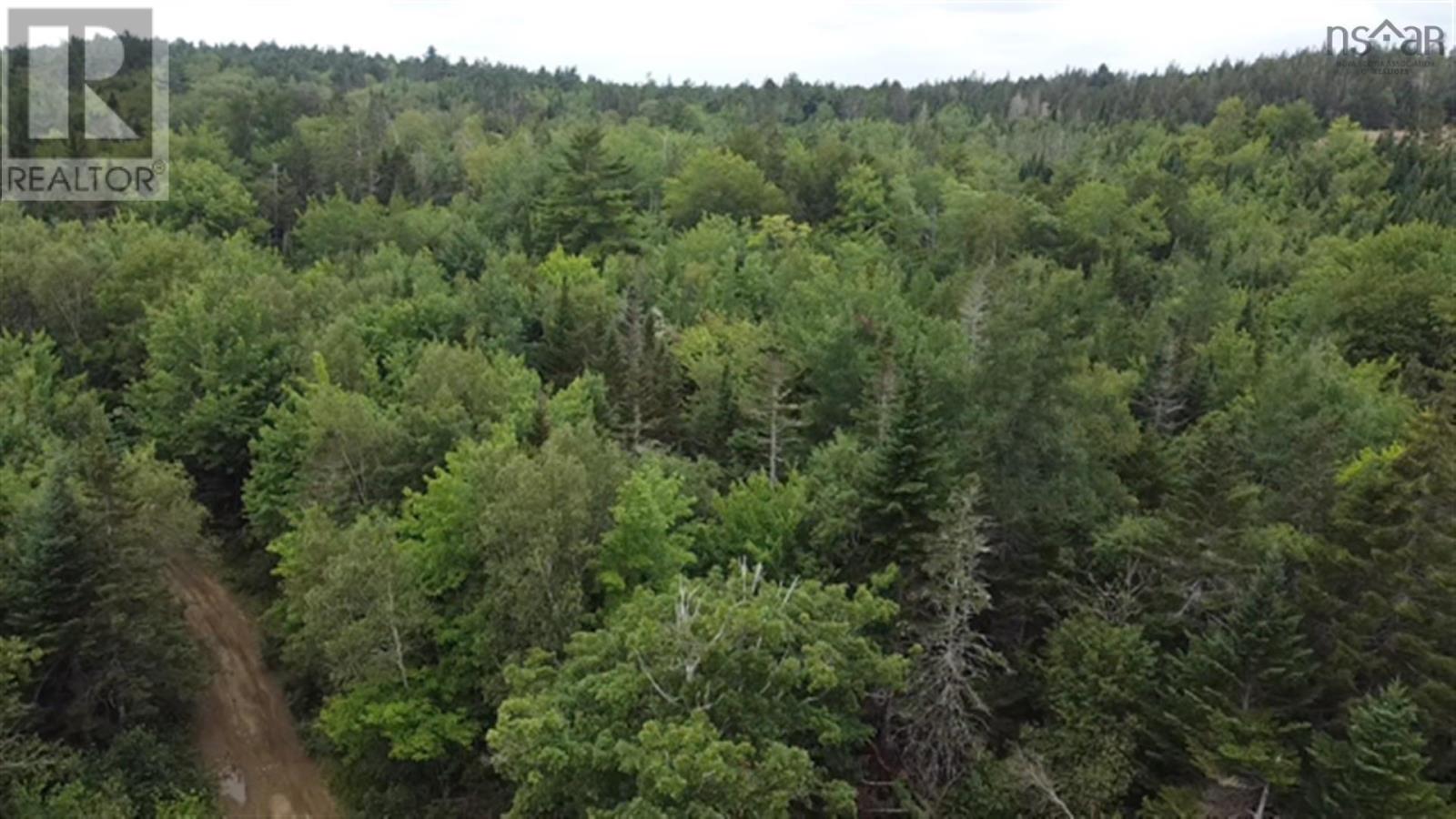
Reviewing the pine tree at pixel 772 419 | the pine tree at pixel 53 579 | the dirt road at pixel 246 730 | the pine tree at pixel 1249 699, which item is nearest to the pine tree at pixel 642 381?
the pine tree at pixel 772 419

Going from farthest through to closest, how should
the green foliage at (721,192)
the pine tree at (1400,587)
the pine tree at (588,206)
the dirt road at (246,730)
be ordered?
the green foliage at (721,192)
the pine tree at (588,206)
the dirt road at (246,730)
the pine tree at (1400,587)

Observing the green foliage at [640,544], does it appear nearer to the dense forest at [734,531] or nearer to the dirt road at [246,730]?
the dense forest at [734,531]

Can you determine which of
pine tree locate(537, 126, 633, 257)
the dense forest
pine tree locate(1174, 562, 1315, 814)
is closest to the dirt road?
the dense forest

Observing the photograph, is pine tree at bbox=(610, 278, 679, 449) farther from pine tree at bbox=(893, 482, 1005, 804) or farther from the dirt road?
the dirt road

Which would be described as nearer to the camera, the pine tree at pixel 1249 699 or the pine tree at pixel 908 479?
the pine tree at pixel 1249 699

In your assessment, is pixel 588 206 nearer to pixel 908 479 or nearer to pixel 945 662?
pixel 908 479

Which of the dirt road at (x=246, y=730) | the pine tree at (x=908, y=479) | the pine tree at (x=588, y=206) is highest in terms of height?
the pine tree at (x=588, y=206)

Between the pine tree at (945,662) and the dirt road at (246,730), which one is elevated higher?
the pine tree at (945,662)
